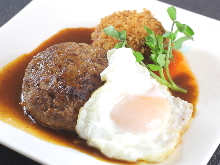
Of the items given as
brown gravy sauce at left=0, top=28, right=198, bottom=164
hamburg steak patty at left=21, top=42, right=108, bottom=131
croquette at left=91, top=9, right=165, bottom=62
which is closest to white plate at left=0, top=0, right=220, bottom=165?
brown gravy sauce at left=0, top=28, right=198, bottom=164

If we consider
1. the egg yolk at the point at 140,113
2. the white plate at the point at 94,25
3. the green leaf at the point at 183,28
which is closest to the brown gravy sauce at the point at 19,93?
the white plate at the point at 94,25

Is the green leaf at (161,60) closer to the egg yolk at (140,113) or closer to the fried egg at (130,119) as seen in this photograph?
the fried egg at (130,119)

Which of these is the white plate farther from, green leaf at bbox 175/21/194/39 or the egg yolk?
green leaf at bbox 175/21/194/39

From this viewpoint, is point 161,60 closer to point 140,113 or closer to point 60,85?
point 140,113

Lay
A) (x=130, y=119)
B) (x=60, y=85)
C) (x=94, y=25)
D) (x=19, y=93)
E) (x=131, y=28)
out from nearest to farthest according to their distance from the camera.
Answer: (x=130, y=119) → (x=60, y=85) → (x=19, y=93) → (x=131, y=28) → (x=94, y=25)

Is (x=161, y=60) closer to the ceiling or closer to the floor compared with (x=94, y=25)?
closer to the floor

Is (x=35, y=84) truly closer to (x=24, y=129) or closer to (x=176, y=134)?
(x=24, y=129)

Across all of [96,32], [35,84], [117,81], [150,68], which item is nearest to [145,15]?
[96,32]

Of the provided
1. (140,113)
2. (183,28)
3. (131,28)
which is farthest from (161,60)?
(140,113)
